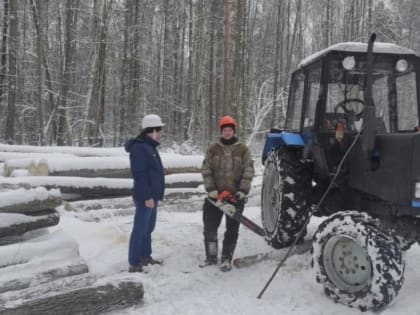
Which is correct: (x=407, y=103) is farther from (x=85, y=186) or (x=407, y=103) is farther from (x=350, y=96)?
(x=85, y=186)

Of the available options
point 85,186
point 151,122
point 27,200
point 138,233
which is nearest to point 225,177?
point 151,122

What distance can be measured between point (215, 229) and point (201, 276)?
2.12 ft

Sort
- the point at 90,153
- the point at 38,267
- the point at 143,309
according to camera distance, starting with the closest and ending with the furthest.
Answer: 1. the point at 143,309
2. the point at 38,267
3. the point at 90,153

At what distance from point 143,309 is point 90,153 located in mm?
6942

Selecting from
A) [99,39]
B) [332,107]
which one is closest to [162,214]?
[332,107]

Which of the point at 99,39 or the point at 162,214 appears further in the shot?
the point at 99,39

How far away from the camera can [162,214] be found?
326 inches

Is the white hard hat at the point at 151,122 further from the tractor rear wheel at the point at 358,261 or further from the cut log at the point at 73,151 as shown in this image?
the cut log at the point at 73,151

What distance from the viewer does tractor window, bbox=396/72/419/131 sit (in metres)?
5.30

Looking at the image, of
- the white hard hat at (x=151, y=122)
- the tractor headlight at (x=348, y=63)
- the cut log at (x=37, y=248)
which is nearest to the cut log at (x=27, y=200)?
the cut log at (x=37, y=248)

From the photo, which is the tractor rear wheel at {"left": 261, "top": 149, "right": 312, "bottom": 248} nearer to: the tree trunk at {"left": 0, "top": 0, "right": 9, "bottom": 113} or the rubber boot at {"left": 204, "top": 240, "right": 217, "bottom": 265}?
the rubber boot at {"left": 204, "top": 240, "right": 217, "bottom": 265}

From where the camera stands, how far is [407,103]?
5.35m

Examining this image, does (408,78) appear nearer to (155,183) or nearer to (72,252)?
(155,183)

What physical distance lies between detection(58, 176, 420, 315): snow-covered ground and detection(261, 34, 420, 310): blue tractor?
0.31m
